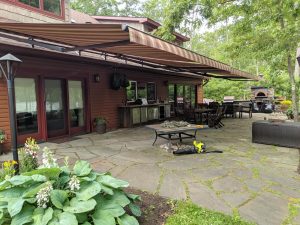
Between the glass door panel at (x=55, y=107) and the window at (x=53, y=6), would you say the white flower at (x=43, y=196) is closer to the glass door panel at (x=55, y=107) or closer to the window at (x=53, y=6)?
the glass door panel at (x=55, y=107)

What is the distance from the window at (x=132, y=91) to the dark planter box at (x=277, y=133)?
19.2 feet

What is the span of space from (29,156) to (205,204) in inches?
99.7

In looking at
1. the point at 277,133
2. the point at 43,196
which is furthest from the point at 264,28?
the point at 43,196

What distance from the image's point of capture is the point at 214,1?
8.06m

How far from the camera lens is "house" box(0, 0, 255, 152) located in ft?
14.5

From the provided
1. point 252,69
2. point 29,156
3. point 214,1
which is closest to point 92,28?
point 29,156

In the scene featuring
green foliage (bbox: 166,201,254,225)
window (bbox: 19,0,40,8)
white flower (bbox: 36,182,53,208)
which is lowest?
green foliage (bbox: 166,201,254,225)

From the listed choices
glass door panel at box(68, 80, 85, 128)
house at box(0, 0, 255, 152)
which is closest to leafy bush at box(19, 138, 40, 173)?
house at box(0, 0, 255, 152)

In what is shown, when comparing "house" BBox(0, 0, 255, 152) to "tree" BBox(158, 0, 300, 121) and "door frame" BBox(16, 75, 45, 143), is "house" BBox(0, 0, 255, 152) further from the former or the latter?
"tree" BBox(158, 0, 300, 121)

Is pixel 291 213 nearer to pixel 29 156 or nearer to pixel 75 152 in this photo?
pixel 29 156

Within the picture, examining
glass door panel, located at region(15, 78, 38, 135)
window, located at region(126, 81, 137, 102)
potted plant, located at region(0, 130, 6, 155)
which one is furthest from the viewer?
window, located at region(126, 81, 137, 102)

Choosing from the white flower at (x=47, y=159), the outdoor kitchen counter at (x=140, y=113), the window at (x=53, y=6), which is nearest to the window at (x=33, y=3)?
the window at (x=53, y=6)

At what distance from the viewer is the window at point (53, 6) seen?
7929 mm

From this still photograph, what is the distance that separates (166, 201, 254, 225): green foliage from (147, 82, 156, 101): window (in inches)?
374
